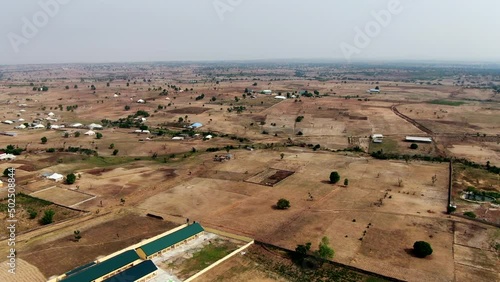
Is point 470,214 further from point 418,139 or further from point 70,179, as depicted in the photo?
point 70,179

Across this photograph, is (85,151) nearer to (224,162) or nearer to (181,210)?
(224,162)

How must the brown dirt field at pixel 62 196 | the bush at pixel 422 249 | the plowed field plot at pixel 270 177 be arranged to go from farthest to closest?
the plowed field plot at pixel 270 177 < the brown dirt field at pixel 62 196 < the bush at pixel 422 249

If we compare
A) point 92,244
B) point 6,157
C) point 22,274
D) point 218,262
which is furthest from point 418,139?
point 6,157

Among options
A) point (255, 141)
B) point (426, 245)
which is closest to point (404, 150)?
point (255, 141)

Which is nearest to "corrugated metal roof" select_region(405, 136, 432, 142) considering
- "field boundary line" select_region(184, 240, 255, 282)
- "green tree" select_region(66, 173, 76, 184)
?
"field boundary line" select_region(184, 240, 255, 282)

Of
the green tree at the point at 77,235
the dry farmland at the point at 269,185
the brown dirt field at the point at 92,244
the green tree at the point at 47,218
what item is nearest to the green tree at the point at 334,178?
the dry farmland at the point at 269,185

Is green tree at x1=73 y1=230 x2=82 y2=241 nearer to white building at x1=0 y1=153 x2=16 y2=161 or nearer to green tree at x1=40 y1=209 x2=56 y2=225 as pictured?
green tree at x1=40 y1=209 x2=56 y2=225

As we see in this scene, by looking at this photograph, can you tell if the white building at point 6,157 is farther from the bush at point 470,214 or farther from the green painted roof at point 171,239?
the bush at point 470,214

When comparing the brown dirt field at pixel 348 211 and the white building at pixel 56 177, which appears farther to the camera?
the white building at pixel 56 177
